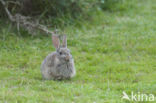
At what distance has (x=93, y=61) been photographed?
26.5ft

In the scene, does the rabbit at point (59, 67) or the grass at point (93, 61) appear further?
the rabbit at point (59, 67)

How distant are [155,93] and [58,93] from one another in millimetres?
1704

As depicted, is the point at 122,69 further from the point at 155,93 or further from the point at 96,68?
the point at 155,93

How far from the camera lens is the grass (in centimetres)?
577

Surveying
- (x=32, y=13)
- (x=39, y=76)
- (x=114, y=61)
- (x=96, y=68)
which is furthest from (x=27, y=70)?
(x=32, y=13)

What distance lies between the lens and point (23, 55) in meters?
8.56

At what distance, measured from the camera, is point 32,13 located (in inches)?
421

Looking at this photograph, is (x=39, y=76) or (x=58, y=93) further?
(x=39, y=76)

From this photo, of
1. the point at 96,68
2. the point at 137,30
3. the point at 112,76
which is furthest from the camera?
the point at 137,30

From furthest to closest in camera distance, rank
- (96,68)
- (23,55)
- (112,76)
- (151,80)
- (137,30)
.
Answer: (137,30), (23,55), (96,68), (112,76), (151,80)

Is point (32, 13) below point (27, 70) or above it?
above

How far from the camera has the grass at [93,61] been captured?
5766 millimetres

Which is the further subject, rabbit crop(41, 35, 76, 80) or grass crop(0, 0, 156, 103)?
rabbit crop(41, 35, 76, 80)

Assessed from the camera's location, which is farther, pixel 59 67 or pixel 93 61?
pixel 93 61
